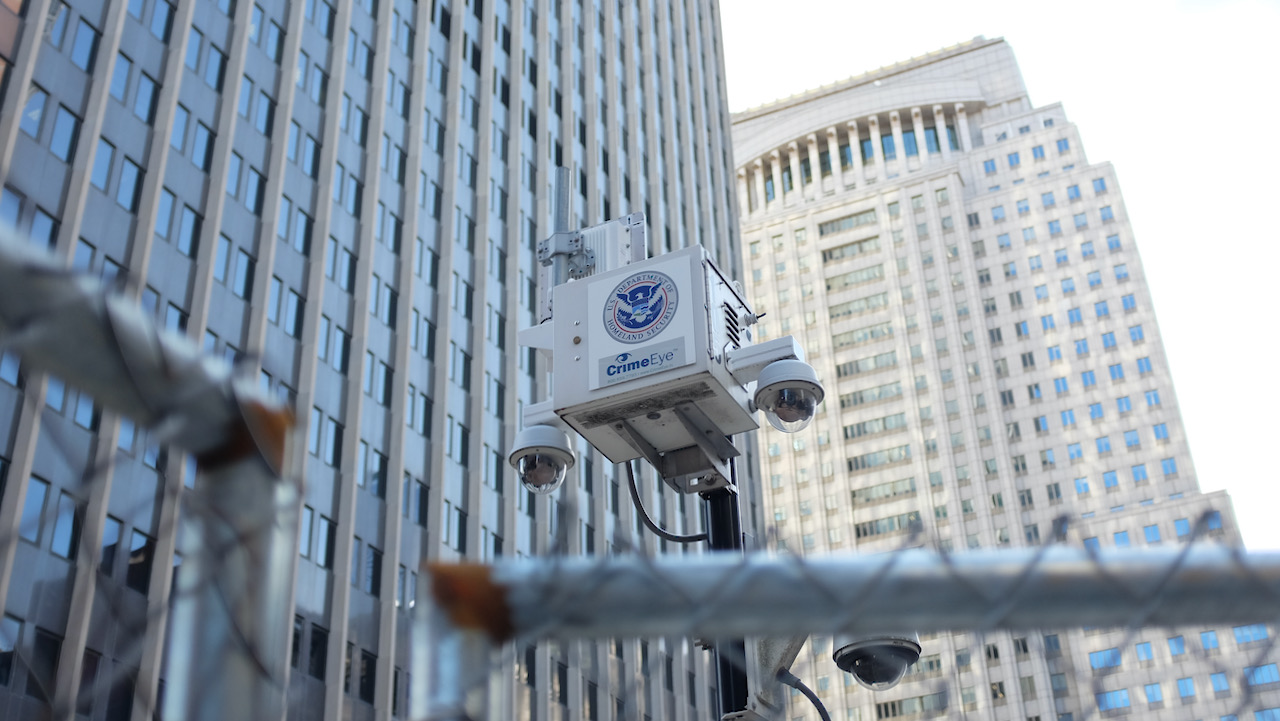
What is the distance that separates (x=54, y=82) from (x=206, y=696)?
31981 millimetres

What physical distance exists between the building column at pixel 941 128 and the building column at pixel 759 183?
16919 millimetres

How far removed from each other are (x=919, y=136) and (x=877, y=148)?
4045 millimetres

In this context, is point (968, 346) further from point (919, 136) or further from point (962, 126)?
point (962, 126)

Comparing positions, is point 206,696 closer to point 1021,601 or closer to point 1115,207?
point 1021,601

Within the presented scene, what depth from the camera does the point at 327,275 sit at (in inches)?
1515

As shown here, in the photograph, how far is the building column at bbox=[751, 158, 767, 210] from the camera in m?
123

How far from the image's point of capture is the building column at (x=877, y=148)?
118 m

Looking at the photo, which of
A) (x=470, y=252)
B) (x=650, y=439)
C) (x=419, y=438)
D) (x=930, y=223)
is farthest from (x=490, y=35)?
(x=930, y=223)

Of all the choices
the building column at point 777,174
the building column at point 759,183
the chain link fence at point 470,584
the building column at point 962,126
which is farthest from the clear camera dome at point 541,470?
the building column at point 759,183

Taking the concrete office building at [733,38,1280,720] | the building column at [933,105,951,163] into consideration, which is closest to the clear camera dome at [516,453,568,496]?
the concrete office building at [733,38,1280,720]

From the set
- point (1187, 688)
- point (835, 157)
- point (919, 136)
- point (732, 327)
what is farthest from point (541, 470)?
point (919, 136)

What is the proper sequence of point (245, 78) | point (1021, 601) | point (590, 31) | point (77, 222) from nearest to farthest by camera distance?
point (1021, 601) < point (77, 222) < point (245, 78) < point (590, 31)

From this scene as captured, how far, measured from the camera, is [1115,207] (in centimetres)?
10369

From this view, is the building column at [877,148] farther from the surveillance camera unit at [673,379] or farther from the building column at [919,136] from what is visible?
the surveillance camera unit at [673,379]
